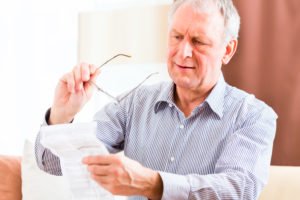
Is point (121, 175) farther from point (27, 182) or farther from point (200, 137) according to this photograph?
point (27, 182)

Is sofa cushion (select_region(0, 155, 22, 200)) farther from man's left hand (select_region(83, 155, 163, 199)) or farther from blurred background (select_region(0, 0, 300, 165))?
man's left hand (select_region(83, 155, 163, 199))

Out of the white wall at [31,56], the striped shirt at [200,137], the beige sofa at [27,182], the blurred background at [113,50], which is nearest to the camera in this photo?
the striped shirt at [200,137]

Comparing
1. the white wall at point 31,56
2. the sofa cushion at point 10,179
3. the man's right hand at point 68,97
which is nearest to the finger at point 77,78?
the man's right hand at point 68,97

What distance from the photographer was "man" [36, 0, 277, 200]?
1.36 metres

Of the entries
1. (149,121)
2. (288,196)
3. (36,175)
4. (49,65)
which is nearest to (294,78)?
(288,196)

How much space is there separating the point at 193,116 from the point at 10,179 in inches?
36.9

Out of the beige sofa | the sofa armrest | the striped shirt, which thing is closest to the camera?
the striped shirt

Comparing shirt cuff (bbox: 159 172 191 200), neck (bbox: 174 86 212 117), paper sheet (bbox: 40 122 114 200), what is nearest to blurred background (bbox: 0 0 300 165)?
neck (bbox: 174 86 212 117)

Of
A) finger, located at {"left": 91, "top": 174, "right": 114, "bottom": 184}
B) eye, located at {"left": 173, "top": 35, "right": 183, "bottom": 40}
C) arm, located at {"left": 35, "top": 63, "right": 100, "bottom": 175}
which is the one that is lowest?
finger, located at {"left": 91, "top": 174, "right": 114, "bottom": 184}

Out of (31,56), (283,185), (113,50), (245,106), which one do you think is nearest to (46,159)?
(245,106)

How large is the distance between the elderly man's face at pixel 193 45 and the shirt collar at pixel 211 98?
45mm

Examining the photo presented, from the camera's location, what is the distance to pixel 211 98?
5.09ft

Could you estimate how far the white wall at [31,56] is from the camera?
8.14 feet

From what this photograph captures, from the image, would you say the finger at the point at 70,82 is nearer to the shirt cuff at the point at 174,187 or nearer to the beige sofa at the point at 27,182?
the shirt cuff at the point at 174,187
